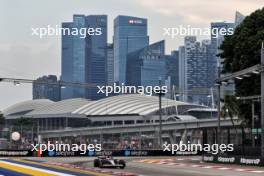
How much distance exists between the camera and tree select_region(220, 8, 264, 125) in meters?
56.5

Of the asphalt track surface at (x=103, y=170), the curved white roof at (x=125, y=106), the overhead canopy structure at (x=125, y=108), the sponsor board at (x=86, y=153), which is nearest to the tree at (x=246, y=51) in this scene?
the sponsor board at (x=86, y=153)

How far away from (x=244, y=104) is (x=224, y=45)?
6575 millimetres

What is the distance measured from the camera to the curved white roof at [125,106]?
177 metres

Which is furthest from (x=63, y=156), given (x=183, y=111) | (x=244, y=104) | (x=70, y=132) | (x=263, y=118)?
(x=183, y=111)

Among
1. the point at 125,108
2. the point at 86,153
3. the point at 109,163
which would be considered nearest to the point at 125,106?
the point at 125,108

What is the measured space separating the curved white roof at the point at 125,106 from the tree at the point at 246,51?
370ft

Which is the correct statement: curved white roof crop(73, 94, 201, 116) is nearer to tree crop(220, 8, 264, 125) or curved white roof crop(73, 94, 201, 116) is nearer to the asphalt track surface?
tree crop(220, 8, 264, 125)

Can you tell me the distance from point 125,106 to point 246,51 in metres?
124

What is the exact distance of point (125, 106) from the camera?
181 m

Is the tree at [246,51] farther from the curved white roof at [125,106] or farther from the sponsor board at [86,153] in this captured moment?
the curved white roof at [125,106]

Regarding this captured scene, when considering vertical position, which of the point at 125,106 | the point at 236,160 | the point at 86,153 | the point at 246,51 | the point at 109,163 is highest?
the point at 246,51

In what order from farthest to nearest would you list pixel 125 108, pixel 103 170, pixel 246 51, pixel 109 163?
pixel 125 108
pixel 246 51
pixel 109 163
pixel 103 170

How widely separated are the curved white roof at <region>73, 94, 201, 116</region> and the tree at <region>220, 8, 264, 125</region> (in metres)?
113

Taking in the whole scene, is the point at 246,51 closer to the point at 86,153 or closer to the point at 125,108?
the point at 86,153
